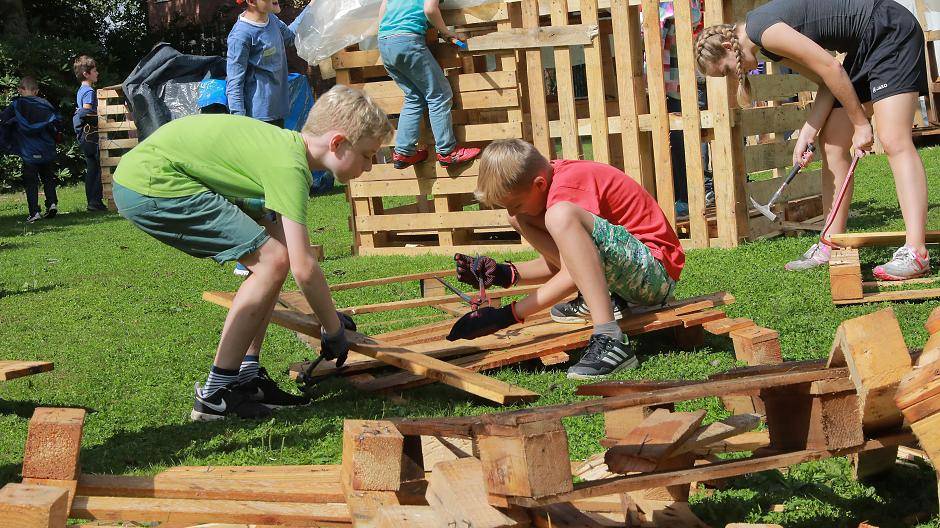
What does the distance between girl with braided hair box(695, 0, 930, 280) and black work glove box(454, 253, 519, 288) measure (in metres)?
1.91

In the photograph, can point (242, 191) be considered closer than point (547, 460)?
No

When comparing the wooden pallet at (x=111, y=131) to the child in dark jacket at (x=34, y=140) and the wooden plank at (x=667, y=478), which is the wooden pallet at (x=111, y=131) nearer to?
the child in dark jacket at (x=34, y=140)

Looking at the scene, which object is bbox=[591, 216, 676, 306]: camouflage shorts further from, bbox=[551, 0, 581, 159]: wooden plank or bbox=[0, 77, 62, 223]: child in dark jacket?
bbox=[0, 77, 62, 223]: child in dark jacket

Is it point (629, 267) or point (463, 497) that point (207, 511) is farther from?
point (629, 267)

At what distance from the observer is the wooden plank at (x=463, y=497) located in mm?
2201

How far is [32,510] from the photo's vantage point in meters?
2.35

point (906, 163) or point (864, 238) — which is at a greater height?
point (906, 163)

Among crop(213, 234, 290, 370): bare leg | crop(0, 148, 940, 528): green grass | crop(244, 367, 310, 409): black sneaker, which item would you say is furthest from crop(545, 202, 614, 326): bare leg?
crop(244, 367, 310, 409): black sneaker

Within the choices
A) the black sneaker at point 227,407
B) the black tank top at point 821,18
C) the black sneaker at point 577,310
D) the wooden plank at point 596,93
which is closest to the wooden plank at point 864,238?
the black tank top at point 821,18

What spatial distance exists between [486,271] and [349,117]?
1.27 meters

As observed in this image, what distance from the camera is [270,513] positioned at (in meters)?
2.55

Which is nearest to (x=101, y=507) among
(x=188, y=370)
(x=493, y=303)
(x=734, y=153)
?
(x=188, y=370)

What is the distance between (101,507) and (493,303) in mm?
3365

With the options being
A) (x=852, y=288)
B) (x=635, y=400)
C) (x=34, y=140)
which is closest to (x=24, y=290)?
(x=852, y=288)
